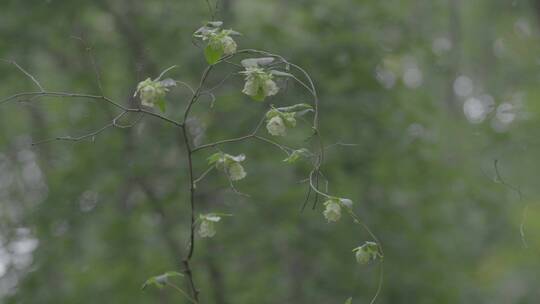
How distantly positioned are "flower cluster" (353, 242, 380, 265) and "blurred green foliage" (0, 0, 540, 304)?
8.70 feet

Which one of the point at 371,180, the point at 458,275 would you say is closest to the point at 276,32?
the point at 371,180

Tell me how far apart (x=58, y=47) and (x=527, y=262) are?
12.7 ft

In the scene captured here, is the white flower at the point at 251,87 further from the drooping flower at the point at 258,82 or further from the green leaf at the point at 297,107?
the green leaf at the point at 297,107

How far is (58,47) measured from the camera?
5.36m

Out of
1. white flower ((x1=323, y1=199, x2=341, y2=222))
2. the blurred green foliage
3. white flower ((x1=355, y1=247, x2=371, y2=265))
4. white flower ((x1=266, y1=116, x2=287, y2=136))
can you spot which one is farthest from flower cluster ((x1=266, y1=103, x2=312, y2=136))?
the blurred green foliage

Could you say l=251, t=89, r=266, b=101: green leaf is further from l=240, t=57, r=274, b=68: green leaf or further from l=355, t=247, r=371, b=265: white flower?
l=355, t=247, r=371, b=265: white flower

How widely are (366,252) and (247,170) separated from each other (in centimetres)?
292

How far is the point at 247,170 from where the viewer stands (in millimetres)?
4895

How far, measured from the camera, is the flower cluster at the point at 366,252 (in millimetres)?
1992

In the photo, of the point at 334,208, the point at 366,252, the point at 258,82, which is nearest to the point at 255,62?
the point at 258,82

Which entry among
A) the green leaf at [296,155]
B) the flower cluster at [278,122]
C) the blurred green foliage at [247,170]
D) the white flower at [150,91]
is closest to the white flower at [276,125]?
the flower cluster at [278,122]

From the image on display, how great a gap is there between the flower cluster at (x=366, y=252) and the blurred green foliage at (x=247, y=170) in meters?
2.65

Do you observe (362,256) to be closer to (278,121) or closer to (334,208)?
(334,208)

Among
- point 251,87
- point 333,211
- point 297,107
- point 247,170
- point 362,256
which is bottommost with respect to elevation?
point 247,170
